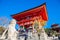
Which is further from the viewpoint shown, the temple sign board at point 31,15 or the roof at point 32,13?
the temple sign board at point 31,15

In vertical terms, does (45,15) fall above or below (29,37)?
above

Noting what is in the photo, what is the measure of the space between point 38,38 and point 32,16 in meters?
13.4

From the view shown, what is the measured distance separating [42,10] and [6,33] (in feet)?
44.1

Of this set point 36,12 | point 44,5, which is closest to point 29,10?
point 36,12

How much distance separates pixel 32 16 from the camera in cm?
2075

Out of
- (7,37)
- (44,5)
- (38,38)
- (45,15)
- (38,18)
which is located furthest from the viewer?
(45,15)

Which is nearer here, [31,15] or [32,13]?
[32,13]

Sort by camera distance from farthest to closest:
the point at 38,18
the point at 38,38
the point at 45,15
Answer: the point at 45,15
the point at 38,18
the point at 38,38

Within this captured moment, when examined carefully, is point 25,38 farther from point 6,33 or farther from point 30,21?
point 30,21

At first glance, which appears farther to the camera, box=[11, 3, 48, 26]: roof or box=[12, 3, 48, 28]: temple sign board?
box=[12, 3, 48, 28]: temple sign board

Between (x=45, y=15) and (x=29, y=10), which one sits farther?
(x=45, y=15)

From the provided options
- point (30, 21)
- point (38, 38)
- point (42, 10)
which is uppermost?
point (42, 10)

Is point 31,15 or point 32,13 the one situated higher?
point 32,13

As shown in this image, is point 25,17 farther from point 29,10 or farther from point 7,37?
point 7,37
